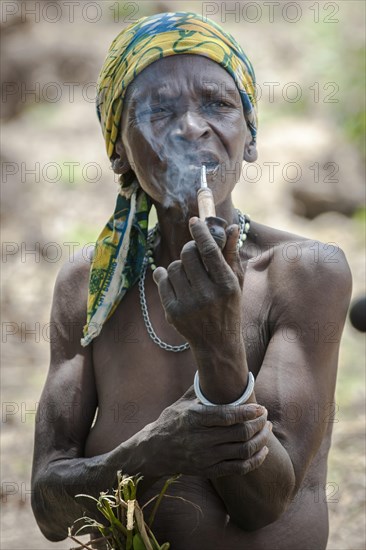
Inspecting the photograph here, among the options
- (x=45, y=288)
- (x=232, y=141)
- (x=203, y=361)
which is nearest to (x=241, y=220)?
(x=232, y=141)

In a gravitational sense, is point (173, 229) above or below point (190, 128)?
below

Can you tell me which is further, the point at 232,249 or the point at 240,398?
the point at 240,398

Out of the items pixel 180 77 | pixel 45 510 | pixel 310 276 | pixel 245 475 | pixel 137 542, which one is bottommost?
pixel 45 510

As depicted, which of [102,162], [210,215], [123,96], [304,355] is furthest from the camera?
[102,162]

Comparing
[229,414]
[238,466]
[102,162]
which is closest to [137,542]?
[238,466]

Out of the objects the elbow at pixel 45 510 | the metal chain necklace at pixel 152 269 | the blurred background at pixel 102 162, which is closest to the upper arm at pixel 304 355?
the metal chain necklace at pixel 152 269

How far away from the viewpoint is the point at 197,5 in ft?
31.9

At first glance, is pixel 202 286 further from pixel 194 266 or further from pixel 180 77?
pixel 180 77

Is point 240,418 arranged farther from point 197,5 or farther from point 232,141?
point 197,5

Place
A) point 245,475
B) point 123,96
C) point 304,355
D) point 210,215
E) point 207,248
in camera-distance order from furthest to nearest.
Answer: point 123,96 → point 304,355 → point 245,475 → point 210,215 → point 207,248

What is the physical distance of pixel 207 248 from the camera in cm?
185

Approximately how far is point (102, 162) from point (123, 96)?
568 cm

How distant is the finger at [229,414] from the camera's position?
202cm

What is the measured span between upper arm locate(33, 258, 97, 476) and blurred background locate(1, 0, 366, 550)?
62.4 inches
